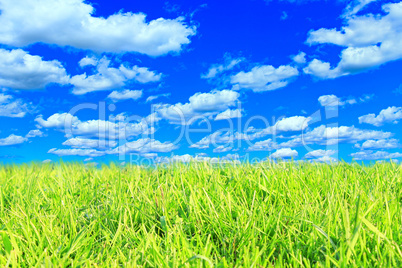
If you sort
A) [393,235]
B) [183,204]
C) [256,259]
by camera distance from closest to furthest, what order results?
[256,259], [393,235], [183,204]

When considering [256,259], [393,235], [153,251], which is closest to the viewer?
[256,259]

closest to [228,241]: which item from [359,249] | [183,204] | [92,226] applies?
[183,204]

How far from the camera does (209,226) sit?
2.70m

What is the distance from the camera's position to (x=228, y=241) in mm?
2518

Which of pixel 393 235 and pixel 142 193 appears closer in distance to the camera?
pixel 393 235

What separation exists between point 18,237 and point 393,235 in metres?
2.73

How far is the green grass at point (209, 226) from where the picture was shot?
2186mm

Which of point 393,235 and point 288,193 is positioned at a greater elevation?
point 288,193

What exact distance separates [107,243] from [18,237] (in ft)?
2.20

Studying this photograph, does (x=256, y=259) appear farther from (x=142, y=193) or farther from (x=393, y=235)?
(x=142, y=193)

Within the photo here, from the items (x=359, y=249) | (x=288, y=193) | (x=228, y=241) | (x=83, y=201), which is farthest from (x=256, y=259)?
Result: (x=83, y=201)

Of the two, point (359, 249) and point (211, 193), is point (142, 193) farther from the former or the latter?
point (359, 249)

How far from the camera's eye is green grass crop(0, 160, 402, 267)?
219 centimetres

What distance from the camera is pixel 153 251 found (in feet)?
7.06
